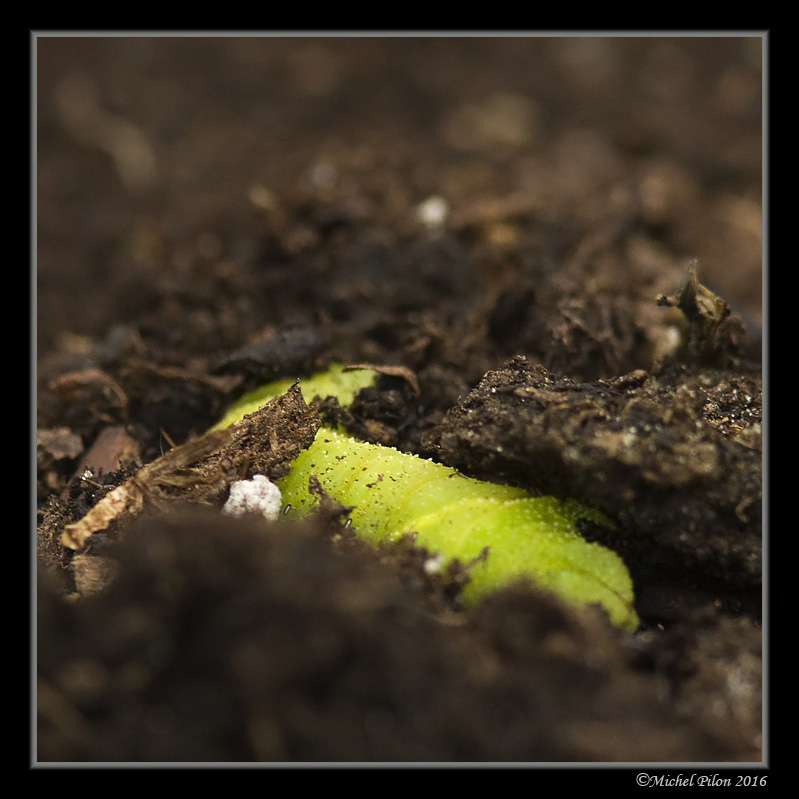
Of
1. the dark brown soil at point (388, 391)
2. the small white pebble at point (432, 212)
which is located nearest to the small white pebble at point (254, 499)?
the dark brown soil at point (388, 391)

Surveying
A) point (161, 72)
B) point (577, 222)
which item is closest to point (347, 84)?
point (161, 72)

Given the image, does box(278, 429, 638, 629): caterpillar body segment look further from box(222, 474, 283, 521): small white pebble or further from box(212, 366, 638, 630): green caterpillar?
box(222, 474, 283, 521): small white pebble

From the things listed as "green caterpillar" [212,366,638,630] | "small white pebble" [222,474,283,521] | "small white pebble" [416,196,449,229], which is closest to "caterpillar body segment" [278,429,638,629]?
"green caterpillar" [212,366,638,630]

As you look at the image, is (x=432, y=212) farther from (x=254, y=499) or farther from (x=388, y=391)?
(x=254, y=499)

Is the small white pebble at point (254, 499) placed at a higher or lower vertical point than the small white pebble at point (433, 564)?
higher

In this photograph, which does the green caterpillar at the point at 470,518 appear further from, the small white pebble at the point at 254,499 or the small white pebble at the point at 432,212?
the small white pebble at the point at 432,212

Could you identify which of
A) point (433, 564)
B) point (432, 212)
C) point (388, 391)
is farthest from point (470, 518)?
point (432, 212)

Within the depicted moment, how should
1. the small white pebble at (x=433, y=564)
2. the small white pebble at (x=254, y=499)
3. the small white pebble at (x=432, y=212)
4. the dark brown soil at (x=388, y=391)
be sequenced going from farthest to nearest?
the small white pebble at (x=432, y=212)
the small white pebble at (x=254, y=499)
the small white pebble at (x=433, y=564)
the dark brown soil at (x=388, y=391)
